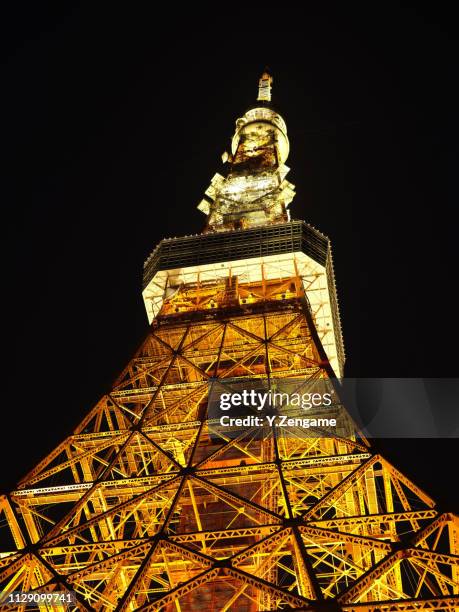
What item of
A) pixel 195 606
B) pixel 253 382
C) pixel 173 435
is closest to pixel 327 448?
pixel 253 382

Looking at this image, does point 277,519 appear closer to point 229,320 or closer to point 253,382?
point 253,382

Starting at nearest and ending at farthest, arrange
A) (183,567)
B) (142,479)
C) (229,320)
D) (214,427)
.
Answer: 1. (142,479)
2. (183,567)
3. (214,427)
4. (229,320)

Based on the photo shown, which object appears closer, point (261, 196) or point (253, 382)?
point (253, 382)

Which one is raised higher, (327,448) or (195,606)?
(327,448)

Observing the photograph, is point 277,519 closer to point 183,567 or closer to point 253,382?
point 183,567

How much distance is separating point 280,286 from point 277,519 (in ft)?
49.1

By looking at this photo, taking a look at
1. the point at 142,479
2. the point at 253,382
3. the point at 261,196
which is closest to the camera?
the point at 142,479

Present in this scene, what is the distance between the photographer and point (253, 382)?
2050 centimetres

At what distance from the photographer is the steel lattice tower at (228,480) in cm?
1233

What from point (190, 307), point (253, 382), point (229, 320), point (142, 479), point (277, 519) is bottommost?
point (277, 519)

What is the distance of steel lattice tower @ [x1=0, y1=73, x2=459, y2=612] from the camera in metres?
12.3

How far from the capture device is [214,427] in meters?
18.8

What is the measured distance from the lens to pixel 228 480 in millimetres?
16641

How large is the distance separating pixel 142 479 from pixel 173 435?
4299 millimetres
